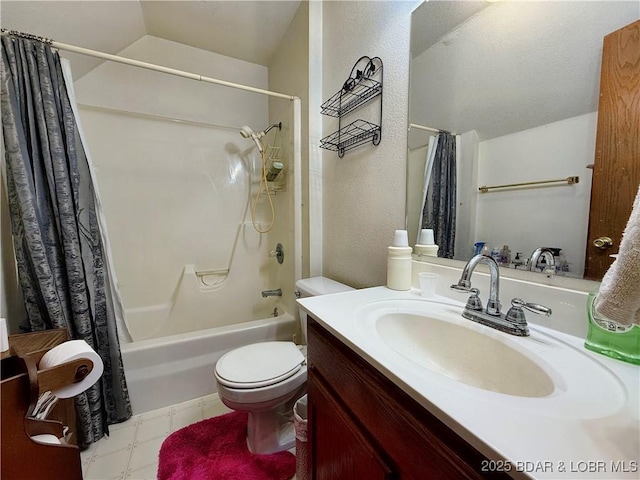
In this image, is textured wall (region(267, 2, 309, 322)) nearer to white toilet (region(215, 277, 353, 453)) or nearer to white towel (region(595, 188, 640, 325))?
white toilet (region(215, 277, 353, 453))

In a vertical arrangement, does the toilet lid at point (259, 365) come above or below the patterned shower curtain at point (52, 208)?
below

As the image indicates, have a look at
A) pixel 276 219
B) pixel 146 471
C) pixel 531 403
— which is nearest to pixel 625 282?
pixel 531 403

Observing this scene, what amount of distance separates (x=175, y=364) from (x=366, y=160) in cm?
148

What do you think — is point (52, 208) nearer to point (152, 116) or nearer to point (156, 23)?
point (152, 116)

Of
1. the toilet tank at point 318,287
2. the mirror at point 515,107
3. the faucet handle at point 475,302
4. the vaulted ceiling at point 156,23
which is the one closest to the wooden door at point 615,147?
the mirror at point 515,107

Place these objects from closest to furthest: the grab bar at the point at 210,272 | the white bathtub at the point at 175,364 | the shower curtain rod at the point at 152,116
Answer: the white bathtub at the point at 175,364
the shower curtain rod at the point at 152,116
the grab bar at the point at 210,272

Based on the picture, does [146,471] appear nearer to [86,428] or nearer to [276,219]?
[86,428]

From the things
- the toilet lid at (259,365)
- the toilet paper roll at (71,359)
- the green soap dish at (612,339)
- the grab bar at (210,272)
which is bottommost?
the toilet lid at (259,365)

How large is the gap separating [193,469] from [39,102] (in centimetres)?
166

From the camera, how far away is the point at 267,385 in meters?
1.04

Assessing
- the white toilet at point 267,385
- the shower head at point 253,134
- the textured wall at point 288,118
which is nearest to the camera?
the white toilet at point 267,385

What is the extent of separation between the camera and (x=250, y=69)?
2236 mm

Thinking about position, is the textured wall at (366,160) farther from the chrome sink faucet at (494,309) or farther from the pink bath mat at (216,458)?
the pink bath mat at (216,458)

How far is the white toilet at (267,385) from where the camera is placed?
1038mm
